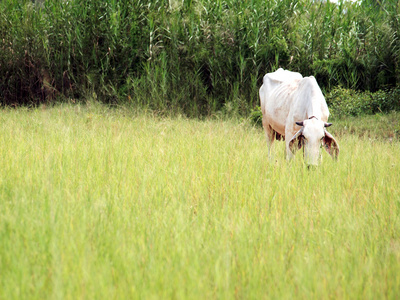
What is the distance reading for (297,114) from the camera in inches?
200

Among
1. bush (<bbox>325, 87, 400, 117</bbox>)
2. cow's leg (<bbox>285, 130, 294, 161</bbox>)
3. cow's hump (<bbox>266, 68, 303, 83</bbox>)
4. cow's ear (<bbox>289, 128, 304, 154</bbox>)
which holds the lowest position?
bush (<bbox>325, 87, 400, 117</bbox>)

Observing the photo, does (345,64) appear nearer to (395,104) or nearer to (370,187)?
(395,104)

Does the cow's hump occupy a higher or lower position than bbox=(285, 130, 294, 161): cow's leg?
higher

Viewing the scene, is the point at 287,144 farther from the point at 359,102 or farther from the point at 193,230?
the point at 359,102

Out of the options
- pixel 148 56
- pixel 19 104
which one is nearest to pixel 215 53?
pixel 148 56

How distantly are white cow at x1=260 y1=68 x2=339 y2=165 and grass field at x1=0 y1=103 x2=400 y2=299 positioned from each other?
26cm

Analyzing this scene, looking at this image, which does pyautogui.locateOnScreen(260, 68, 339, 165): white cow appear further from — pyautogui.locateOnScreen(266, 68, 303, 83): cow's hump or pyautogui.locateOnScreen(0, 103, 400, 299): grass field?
pyautogui.locateOnScreen(0, 103, 400, 299): grass field

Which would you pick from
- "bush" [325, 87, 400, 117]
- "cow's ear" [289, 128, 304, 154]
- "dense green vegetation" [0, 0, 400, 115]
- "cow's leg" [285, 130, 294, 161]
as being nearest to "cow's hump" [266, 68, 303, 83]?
"cow's leg" [285, 130, 294, 161]

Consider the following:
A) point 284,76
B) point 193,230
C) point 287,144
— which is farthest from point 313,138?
point 284,76

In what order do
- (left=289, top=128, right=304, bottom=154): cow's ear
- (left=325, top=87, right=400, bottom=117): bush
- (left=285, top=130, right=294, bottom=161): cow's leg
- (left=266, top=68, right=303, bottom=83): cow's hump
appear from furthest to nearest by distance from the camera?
(left=325, top=87, right=400, bottom=117): bush, (left=266, top=68, right=303, bottom=83): cow's hump, (left=285, top=130, right=294, bottom=161): cow's leg, (left=289, top=128, right=304, bottom=154): cow's ear

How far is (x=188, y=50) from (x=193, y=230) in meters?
7.83

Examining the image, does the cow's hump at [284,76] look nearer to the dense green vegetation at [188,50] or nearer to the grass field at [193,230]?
the grass field at [193,230]

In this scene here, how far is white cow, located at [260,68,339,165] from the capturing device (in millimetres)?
4266

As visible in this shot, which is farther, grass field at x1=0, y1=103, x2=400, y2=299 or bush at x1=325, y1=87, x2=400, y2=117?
bush at x1=325, y1=87, x2=400, y2=117
